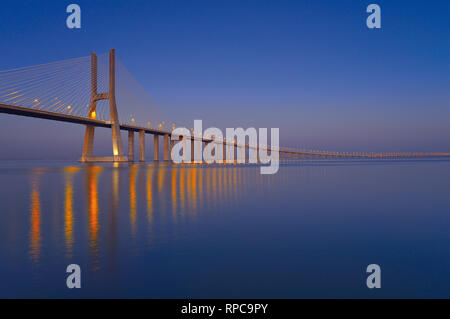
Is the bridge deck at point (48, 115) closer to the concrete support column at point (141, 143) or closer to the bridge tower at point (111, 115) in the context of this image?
the bridge tower at point (111, 115)

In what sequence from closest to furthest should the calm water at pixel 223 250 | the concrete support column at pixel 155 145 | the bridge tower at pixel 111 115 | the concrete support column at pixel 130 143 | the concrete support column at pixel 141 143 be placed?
the calm water at pixel 223 250
the bridge tower at pixel 111 115
the concrete support column at pixel 141 143
the concrete support column at pixel 130 143
the concrete support column at pixel 155 145

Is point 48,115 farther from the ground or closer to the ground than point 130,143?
farther from the ground

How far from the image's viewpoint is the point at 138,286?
4.90 meters

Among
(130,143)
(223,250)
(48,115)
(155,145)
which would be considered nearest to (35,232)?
(223,250)

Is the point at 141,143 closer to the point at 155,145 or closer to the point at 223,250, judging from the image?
the point at 155,145

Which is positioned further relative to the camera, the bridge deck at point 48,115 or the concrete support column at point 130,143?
the concrete support column at point 130,143

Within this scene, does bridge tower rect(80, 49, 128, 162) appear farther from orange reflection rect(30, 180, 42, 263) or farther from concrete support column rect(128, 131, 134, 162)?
orange reflection rect(30, 180, 42, 263)

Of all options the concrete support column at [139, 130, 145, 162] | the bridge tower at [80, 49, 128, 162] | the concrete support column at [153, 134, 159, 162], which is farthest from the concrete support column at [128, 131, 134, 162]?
the concrete support column at [153, 134, 159, 162]

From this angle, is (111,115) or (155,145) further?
(155,145)

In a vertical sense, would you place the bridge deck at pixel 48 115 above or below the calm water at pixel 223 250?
above

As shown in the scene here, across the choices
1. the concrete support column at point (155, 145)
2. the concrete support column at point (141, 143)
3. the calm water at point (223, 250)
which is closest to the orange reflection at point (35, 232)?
the calm water at point (223, 250)
